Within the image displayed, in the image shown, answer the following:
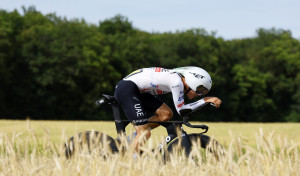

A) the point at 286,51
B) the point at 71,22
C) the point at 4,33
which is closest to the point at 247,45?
the point at 286,51

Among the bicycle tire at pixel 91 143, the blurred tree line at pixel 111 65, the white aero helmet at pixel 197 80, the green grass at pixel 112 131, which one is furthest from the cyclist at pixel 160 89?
the blurred tree line at pixel 111 65

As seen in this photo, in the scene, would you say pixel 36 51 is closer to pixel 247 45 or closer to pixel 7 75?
pixel 7 75

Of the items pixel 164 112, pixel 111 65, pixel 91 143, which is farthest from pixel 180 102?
pixel 111 65

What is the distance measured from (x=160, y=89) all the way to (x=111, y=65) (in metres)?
49.6

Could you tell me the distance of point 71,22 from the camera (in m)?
61.3

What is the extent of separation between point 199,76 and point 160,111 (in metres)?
0.83

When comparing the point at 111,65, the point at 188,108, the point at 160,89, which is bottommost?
the point at 188,108

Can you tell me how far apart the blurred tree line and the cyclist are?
34899 mm

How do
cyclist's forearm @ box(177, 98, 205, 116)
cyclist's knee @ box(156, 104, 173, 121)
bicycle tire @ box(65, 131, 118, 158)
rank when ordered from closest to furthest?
bicycle tire @ box(65, 131, 118, 158) < cyclist's forearm @ box(177, 98, 205, 116) < cyclist's knee @ box(156, 104, 173, 121)

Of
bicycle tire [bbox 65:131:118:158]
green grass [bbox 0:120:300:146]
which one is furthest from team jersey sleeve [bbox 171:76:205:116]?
bicycle tire [bbox 65:131:118:158]

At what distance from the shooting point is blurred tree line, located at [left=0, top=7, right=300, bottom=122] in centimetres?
4912

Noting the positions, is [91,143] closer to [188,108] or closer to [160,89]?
[188,108]

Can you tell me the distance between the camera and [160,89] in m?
6.19

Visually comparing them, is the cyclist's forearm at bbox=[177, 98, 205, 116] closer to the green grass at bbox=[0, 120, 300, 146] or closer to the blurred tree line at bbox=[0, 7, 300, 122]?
the green grass at bbox=[0, 120, 300, 146]
